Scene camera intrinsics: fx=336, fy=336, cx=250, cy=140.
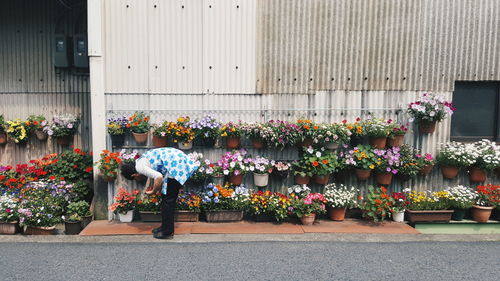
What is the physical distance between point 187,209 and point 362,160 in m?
3.52

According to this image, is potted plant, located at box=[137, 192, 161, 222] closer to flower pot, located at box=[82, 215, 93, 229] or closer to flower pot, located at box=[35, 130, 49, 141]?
flower pot, located at box=[82, 215, 93, 229]

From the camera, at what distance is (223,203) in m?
6.45

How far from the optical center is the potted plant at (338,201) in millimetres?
6473

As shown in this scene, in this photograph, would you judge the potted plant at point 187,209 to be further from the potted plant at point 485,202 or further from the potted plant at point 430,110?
the potted plant at point 485,202

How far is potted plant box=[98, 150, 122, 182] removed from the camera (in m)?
6.32

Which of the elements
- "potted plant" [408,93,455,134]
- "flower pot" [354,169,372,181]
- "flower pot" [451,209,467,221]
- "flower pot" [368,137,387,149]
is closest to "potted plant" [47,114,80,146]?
"flower pot" [354,169,372,181]

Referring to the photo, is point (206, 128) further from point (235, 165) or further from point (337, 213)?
point (337, 213)

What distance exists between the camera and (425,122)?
21.9 ft

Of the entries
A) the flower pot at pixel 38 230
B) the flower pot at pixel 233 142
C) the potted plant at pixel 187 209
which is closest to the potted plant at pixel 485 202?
the flower pot at pixel 233 142

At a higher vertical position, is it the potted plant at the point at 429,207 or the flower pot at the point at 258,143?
the flower pot at the point at 258,143

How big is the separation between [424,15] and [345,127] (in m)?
2.79

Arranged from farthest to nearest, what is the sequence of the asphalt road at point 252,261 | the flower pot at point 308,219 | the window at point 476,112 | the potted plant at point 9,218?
the window at point 476,112 < the flower pot at point 308,219 < the potted plant at point 9,218 < the asphalt road at point 252,261

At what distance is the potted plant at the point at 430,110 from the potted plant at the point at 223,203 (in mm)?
3692

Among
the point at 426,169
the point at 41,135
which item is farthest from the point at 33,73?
the point at 426,169
